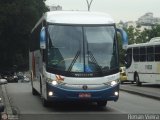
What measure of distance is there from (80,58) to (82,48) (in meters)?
0.35

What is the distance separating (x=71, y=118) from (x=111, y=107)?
13.6ft

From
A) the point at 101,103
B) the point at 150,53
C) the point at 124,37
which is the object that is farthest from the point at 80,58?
the point at 150,53

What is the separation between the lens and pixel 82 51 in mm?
18391

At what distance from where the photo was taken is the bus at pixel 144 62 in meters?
36.0

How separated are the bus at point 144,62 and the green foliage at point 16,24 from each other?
19.9 m

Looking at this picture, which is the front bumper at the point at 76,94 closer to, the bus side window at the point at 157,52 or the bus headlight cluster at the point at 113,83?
the bus headlight cluster at the point at 113,83

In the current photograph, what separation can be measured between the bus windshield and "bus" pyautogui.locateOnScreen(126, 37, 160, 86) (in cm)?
1721

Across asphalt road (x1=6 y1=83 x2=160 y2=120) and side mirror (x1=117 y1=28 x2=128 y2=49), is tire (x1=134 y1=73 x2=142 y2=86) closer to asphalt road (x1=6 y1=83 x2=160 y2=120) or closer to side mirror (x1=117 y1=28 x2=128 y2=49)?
asphalt road (x1=6 y1=83 x2=160 y2=120)

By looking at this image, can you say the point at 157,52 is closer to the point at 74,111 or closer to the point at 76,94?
the point at 74,111

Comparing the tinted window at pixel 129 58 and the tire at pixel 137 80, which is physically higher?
the tinted window at pixel 129 58

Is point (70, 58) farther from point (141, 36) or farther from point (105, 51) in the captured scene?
point (141, 36)

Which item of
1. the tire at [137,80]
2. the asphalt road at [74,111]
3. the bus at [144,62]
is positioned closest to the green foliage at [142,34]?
the bus at [144,62]

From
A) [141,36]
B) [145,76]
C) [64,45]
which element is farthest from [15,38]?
[64,45]

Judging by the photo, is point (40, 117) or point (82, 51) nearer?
point (40, 117)
